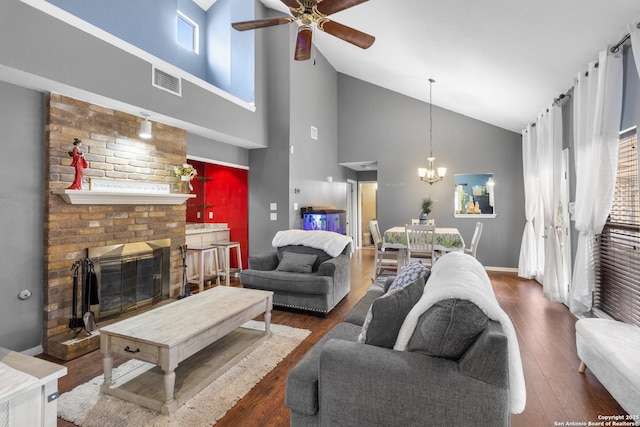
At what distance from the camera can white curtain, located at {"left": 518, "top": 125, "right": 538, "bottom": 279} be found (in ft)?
17.5

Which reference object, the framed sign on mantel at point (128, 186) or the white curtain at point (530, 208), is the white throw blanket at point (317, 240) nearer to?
the framed sign on mantel at point (128, 186)

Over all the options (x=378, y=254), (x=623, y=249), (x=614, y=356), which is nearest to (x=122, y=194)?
(x=378, y=254)

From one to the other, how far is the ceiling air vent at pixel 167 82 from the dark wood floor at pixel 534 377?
2.83 metres

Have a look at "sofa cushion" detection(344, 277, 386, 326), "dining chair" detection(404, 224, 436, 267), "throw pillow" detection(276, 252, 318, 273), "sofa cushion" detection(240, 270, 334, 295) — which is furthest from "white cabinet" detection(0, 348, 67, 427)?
"dining chair" detection(404, 224, 436, 267)

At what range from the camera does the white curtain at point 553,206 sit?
4.12 m

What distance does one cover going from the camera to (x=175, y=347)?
1.92m

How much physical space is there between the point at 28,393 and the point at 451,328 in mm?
1947

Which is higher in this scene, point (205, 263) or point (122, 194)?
point (122, 194)

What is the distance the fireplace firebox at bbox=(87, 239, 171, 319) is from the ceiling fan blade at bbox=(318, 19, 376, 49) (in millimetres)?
3164

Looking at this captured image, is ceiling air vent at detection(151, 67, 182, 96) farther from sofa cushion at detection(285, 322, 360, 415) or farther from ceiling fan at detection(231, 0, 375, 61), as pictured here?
sofa cushion at detection(285, 322, 360, 415)

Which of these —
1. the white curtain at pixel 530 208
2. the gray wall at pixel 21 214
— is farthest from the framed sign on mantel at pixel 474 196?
the gray wall at pixel 21 214

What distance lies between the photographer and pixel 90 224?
3225mm

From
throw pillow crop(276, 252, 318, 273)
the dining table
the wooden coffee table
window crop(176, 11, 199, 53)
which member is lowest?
the wooden coffee table

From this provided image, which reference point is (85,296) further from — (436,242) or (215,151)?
(436,242)
